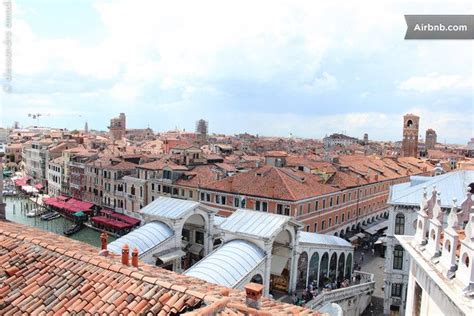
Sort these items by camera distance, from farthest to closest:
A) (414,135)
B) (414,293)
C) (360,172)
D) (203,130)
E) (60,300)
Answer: (203,130) → (414,135) → (360,172) → (414,293) → (60,300)

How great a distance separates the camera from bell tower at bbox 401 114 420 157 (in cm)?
8393

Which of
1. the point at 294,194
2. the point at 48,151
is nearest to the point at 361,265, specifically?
the point at 294,194

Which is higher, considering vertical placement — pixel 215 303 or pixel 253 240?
pixel 215 303

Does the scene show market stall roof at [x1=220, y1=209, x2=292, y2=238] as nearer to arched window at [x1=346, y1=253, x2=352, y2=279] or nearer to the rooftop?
arched window at [x1=346, y1=253, x2=352, y2=279]

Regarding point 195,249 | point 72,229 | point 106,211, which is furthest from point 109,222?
point 195,249

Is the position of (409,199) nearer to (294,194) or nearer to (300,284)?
Result: (300,284)

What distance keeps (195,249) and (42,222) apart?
31.4 m

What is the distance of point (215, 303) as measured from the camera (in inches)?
238

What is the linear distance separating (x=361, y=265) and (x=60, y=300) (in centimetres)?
2949

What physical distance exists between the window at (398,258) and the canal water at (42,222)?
27847 mm

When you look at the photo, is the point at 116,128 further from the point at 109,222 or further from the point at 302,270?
the point at 302,270

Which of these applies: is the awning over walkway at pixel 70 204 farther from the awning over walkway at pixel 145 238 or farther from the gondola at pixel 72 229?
the awning over walkway at pixel 145 238

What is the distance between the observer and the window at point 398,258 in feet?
79.8

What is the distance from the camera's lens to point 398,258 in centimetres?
2438
